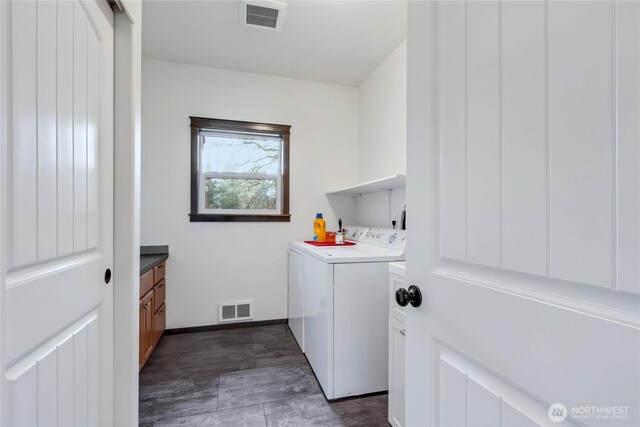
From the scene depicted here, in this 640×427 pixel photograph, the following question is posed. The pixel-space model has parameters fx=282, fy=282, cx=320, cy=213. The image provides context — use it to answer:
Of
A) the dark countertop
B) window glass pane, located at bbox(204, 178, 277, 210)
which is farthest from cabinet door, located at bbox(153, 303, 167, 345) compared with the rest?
window glass pane, located at bbox(204, 178, 277, 210)

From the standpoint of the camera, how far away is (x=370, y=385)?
1.84 meters

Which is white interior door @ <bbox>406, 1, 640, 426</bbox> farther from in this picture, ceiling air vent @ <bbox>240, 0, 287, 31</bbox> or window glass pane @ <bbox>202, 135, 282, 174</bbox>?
window glass pane @ <bbox>202, 135, 282, 174</bbox>

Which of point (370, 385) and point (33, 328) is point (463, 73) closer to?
point (33, 328)

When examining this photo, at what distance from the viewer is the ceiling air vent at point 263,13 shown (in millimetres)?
1977

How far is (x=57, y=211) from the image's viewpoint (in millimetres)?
773

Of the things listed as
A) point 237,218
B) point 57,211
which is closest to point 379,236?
point 237,218

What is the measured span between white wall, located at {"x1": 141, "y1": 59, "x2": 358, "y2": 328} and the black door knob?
2.35 meters

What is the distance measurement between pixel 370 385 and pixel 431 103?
5.87 ft

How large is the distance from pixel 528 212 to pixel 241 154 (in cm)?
287

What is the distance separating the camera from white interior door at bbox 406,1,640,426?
388 millimetres

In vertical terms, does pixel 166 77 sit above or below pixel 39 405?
above

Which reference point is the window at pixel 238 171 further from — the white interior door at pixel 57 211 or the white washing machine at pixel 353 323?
the white interior door at pixel 57 211

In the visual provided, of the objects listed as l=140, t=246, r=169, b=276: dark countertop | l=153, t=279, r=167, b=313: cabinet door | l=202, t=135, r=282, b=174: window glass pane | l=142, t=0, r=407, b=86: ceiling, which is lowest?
l=153, t=279, r=167, b=313: cabinet door

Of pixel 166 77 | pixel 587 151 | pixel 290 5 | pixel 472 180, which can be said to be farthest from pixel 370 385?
pixel 166 77
